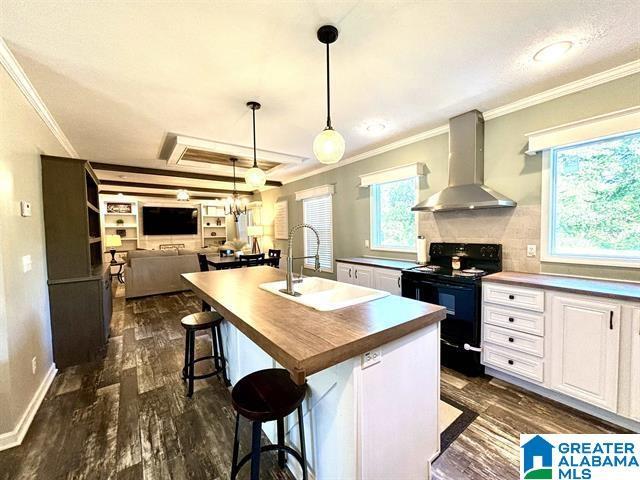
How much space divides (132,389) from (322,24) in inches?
126

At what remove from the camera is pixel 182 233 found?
9266mm

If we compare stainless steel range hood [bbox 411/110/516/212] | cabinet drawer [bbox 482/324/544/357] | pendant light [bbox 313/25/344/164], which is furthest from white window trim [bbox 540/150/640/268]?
pendant light [bbox 313/25/344/164]

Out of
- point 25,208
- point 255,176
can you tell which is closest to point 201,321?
point 255,176

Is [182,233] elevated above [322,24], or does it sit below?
below

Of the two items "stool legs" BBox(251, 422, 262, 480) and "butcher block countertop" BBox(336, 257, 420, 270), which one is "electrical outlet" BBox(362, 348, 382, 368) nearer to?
"stool legs" BBox(251, 422, 262, 480)

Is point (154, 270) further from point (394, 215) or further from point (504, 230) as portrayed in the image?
point (504, 230)

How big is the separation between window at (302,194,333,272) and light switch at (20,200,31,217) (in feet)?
12.8

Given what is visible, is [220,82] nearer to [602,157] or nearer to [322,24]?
[322,24]

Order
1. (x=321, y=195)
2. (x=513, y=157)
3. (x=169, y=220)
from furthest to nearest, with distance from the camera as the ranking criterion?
(x=169, y=220), (x=321, y=195), (x=513, y=157)

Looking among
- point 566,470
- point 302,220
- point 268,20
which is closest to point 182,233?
point 302,220

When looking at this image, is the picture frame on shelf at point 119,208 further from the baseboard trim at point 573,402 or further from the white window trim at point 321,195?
the baseboard trim at point 573,402

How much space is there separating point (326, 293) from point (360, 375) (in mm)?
891

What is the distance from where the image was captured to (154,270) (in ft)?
18.2

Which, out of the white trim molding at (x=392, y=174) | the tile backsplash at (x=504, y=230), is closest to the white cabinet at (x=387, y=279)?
the tile backsplash at (x=504, y=230)
